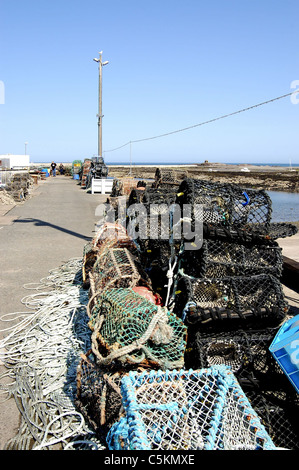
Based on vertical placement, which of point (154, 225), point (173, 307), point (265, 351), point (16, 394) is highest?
point (154, 225)

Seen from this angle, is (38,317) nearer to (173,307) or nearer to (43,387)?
(43,387)

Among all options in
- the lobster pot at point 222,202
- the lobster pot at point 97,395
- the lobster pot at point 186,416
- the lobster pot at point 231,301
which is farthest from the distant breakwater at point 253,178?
the lobster pot at point 186,416

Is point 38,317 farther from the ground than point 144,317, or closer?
closer

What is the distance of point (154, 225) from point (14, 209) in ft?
28.6

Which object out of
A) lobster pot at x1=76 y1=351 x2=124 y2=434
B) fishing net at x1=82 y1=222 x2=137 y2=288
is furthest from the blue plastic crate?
fishing net at x1=82 y1=222 x2=137 y2=288

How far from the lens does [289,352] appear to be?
76.9 inches

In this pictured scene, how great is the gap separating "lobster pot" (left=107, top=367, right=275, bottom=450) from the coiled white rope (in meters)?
0.60

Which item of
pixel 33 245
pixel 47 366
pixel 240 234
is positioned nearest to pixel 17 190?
pixel 33 245

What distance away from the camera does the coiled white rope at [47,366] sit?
84.0 inches

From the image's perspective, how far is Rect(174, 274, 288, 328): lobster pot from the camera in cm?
226

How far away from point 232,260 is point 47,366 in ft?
5.46

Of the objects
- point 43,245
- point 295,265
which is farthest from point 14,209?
point 295,265
